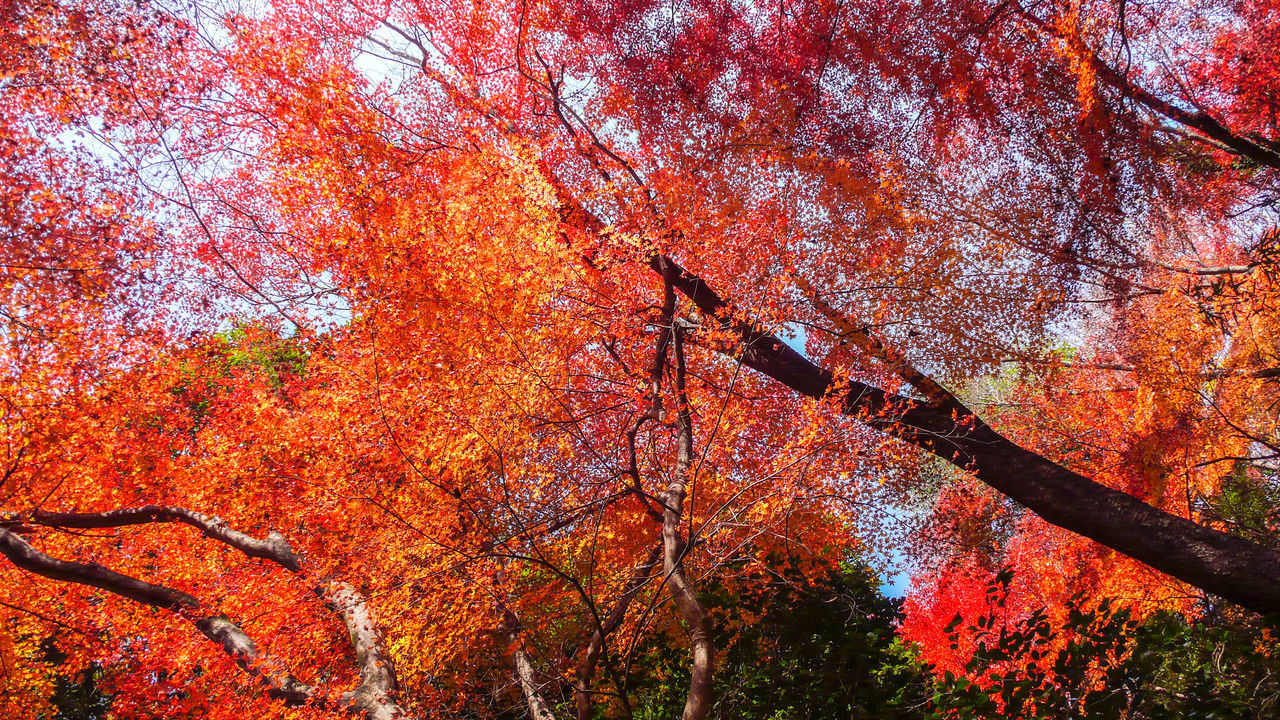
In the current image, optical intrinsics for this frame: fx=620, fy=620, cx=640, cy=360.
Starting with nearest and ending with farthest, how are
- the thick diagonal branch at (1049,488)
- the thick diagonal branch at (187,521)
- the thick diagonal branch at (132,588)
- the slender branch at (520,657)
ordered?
1. the thick diagonal branch at (132,588)
2. the thick diagonal branch at (1049,488)
3. the slender branch at (520,657)
4. the thick diagonal branch at (187,521)

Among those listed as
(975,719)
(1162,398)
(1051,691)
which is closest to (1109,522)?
(1051,691)

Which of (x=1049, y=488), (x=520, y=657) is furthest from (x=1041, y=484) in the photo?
(x=520, y=657)

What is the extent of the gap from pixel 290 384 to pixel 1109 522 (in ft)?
51.0

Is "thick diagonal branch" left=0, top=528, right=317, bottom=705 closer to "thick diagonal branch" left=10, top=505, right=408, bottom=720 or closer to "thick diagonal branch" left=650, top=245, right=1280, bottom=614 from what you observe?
"thick diagonal branch" left=10, top=505, right=408, bottom=720

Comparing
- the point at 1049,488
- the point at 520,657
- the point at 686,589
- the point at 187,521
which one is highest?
the point at 187,521

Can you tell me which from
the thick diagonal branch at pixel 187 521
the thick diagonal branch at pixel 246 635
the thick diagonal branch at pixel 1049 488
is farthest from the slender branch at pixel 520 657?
the thick diagonal branch at pixel 1049 488

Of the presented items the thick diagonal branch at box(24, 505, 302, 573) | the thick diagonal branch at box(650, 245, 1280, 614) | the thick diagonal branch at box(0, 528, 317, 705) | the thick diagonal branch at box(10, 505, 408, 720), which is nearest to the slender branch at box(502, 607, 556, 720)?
the thick diagonal branch at box(10, 505, 408, 720)

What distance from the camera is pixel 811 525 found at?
9703 millimetres

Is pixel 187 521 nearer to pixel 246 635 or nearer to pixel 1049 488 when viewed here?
pixel 246 635

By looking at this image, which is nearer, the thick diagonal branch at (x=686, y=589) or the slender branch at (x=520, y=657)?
the thick diagonal branch at (x=686, y=589)

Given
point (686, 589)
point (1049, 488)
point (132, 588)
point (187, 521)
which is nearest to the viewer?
point (686, 589)

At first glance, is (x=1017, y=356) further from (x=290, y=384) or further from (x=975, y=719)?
(x=290, y=384)

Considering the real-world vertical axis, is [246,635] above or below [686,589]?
above

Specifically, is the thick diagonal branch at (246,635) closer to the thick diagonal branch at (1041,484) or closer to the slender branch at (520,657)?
the slender branch at (520,657)
